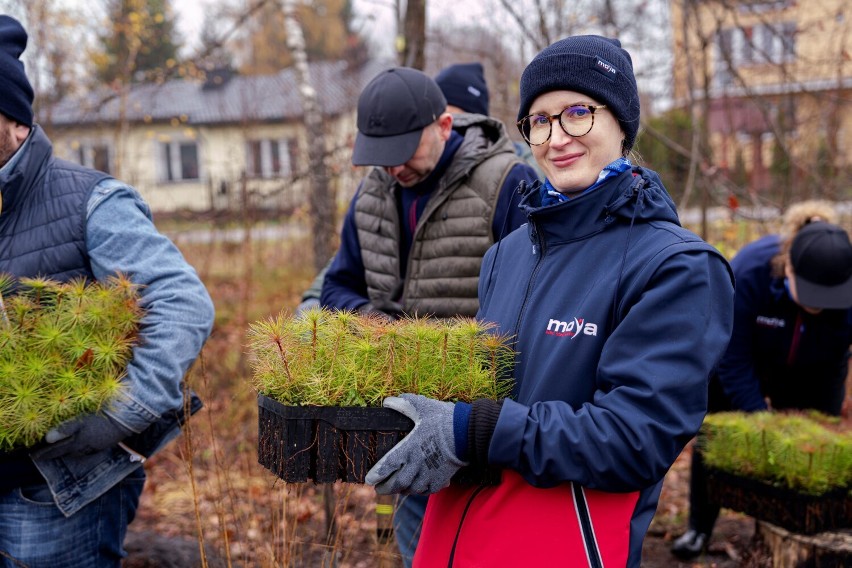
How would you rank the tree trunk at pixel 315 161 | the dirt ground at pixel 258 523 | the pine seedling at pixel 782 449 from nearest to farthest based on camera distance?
the pine seedling at pixel 782 449 → the dirt ground at pixel 258 523 → the tree trunk at pixel 315 161

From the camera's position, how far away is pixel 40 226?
2.77 metres

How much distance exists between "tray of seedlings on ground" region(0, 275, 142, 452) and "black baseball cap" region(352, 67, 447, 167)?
1.04 meters

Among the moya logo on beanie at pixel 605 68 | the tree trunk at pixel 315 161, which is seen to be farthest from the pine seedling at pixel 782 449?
the tree trunk at pixel 315 161

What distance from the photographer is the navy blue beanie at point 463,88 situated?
4.20m

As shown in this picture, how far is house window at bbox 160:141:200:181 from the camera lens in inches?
1337

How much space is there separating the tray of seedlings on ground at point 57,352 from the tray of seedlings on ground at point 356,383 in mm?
734

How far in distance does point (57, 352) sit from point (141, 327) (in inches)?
11.4

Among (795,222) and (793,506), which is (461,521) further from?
(795,222)

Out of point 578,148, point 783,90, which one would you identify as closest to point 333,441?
point 578,148

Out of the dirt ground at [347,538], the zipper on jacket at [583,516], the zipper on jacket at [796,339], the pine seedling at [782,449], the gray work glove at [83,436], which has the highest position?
the zipper on jacket at [583,516]

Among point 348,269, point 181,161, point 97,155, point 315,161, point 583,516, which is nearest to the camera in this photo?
point 583,516

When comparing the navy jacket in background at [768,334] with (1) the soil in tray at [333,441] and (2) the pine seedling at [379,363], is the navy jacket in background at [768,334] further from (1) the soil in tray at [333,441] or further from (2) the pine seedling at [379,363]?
(1) the soil in tray at [333,441]

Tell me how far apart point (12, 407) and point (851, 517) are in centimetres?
363

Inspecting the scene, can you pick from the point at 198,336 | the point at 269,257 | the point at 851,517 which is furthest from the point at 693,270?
the point at 269,257
